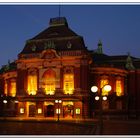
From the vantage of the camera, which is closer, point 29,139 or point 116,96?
point 29,139

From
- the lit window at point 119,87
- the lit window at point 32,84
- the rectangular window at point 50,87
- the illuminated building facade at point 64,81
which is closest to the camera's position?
the illuminated building facade at point 64,81

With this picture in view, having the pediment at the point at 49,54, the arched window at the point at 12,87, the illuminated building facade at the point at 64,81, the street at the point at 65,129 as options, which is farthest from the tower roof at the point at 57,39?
the street at the point at 65,129

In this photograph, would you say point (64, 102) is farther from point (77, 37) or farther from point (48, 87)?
point (77, 37)

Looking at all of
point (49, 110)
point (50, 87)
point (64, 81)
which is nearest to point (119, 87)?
point (64, 81)

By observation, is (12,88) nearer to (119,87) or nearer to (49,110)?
(49,110)

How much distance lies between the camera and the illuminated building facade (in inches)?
1903

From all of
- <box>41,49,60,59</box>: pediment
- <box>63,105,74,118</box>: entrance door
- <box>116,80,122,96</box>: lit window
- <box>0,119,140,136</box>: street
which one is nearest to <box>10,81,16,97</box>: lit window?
<box>41,49,60,59</box>: pediment

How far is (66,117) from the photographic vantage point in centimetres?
4791

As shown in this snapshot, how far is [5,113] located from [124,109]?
61.8 ft

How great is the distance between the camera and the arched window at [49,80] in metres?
49.8

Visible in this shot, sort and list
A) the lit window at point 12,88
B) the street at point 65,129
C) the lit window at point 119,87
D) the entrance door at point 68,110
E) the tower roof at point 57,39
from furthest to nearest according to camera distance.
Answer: the lit window at point 12,88 → the lit window at point 119,87 → the tower roof at point 57,39 → the entrance door at point 68,110 → the street at point 65,129

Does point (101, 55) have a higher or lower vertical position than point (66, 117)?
higher

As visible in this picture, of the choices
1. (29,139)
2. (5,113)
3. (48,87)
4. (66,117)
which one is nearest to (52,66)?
(48,87)

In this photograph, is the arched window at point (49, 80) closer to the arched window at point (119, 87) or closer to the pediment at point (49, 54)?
the pediment at point (49, 54)
